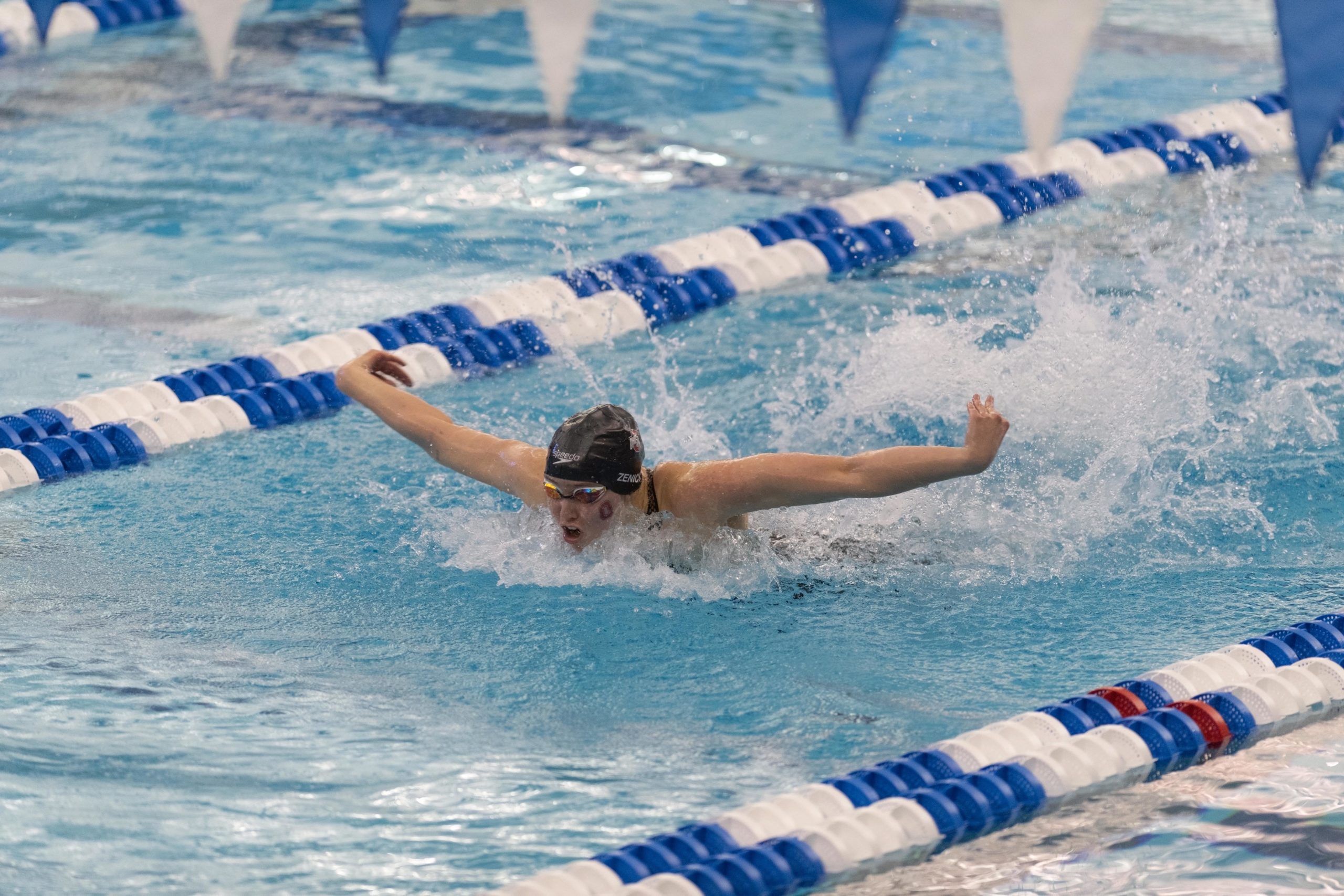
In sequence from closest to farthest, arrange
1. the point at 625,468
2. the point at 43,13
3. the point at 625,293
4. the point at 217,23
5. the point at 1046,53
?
1. the point at 1046,53
2. the point at 625,468
3. the point at 217,23
4. the point at 43,13
5. the point at 625,293

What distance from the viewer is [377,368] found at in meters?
4.16

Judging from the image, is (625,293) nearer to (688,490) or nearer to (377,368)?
(377,368)

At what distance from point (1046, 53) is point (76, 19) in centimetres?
676

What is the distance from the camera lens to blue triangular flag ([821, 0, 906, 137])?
3.57 meters

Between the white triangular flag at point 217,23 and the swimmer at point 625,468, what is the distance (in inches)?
29.7

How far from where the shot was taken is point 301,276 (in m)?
6.14

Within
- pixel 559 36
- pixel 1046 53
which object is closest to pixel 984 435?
pixel 1046 53

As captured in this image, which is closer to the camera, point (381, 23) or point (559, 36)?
point (559, 36)

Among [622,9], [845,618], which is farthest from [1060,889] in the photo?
[622,9]

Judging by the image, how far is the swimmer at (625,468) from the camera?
3.21m

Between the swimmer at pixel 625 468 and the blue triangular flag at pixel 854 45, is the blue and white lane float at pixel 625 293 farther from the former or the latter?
the swimmer at pixel 625 468

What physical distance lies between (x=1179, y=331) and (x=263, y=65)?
491 cm

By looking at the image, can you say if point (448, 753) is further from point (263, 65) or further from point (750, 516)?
point (263, 65)

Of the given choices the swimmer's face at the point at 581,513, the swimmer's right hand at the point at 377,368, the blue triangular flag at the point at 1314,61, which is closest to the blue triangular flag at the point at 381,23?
the swimmer's right hand at the point at 377,368
